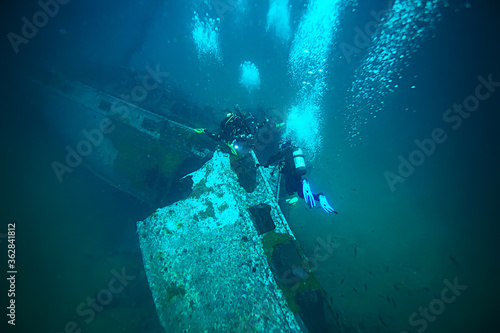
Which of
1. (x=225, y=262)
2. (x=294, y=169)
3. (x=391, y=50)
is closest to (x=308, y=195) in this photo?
(x=294, y=169)

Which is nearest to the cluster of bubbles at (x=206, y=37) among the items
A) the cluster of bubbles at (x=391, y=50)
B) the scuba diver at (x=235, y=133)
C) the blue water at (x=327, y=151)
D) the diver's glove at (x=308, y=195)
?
the blue water at (x=327, y=151)

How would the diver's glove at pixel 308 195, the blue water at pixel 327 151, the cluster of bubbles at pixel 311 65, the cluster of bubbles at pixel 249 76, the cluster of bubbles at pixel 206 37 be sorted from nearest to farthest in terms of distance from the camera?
1. the diver's glove at pixel 308 195
2. the blue water at pixel 327 151
3. the cluster of bubbles at pixel 311 65
4. the cluster of bubbles at pixel 249 76
5. the cluster of bubbles at pixel 206 37

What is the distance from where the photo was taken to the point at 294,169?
4.62m

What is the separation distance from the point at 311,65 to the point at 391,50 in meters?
12.6

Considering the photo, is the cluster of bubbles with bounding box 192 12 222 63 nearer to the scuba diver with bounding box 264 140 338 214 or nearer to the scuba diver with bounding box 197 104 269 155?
the scuba diver with bounding box 197 104 269 155

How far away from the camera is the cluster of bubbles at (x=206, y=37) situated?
17.2 metres

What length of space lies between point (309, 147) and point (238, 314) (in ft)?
30.9

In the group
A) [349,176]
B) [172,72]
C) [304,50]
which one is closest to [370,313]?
[349,176]

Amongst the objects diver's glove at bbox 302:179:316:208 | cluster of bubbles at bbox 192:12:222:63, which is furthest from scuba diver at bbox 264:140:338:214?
cluster of bubbles at bbox 192:12:222:63

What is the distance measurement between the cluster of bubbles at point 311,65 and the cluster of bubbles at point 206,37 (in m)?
6.46

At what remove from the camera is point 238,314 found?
2.62 m

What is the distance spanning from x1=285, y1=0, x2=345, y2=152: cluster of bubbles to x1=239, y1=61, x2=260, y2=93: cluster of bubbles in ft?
10.1

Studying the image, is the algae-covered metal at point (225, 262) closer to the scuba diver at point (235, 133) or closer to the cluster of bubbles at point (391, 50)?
the scuba diver at point (235, 133)

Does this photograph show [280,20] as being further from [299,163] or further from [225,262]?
[225,262]
